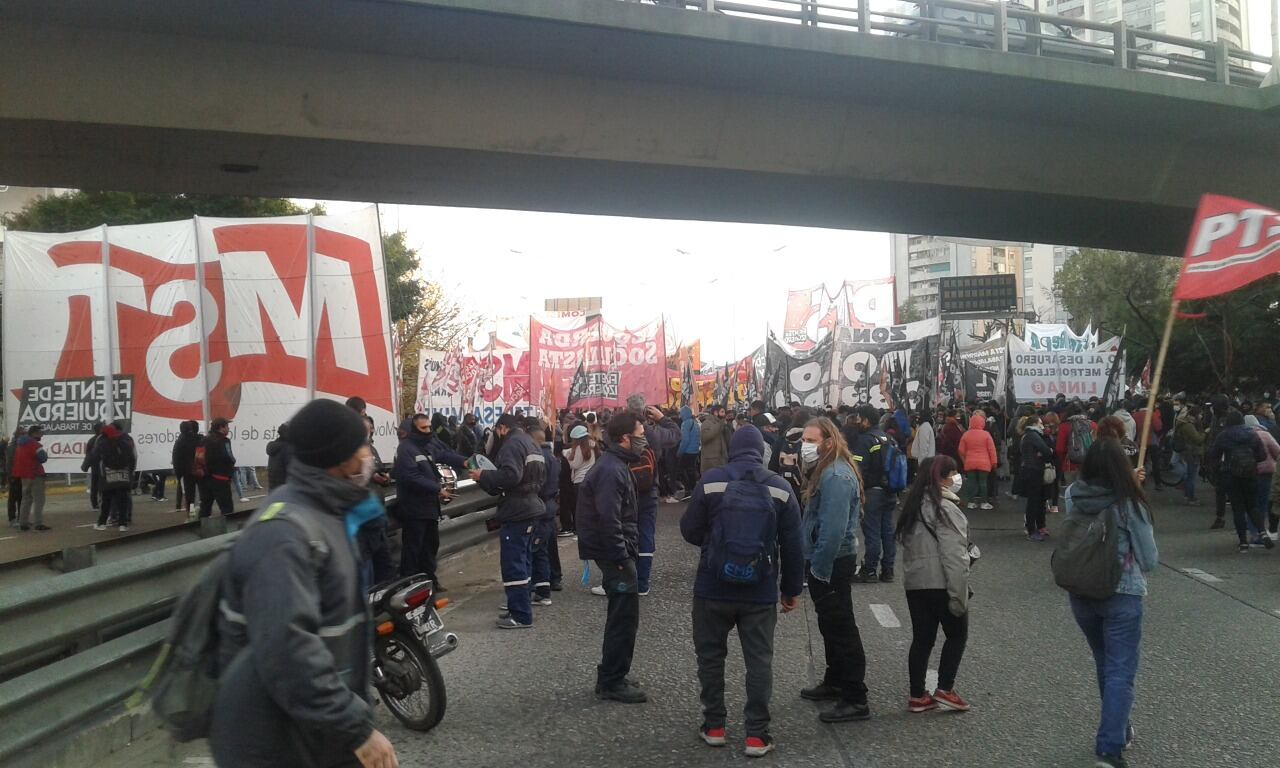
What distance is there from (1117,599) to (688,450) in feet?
53.0

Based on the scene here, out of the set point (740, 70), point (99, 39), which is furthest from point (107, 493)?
point (740, 70)

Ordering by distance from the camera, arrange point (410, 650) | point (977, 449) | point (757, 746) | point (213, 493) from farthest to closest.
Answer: point (977, 449)
point (213, 493)
point (410, 650)
point (757, 746)

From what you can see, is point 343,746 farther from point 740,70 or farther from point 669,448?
point 669,448

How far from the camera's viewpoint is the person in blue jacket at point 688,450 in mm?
21453

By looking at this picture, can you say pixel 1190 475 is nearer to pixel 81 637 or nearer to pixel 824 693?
pixel 824 693

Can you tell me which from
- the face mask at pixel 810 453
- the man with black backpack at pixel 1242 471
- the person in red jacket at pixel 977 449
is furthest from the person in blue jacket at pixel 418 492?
the person in red jacket at pixel 977 449

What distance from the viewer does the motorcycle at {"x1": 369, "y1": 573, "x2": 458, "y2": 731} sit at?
6086 millimetres

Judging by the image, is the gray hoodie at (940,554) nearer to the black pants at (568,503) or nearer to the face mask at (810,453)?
the face mask at (810,453)

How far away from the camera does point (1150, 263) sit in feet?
185

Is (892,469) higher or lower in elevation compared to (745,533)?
lower

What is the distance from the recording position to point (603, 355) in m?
26.7

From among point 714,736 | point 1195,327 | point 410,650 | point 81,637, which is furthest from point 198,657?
point 1195,327

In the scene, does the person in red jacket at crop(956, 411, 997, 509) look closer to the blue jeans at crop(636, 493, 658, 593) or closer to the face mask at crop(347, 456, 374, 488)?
the blue jeans at crop(636, 493, 658, 593)

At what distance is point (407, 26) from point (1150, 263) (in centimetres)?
5256
